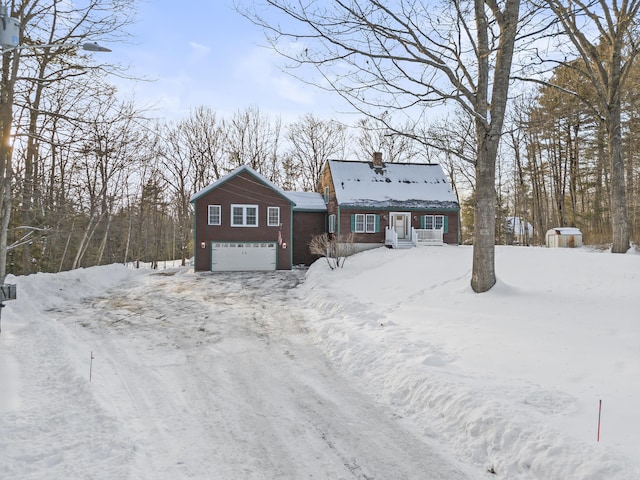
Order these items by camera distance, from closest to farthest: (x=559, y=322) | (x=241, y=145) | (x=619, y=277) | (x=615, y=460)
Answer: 1. (x=615, y=460)
2. (x=559, y=322)
3. (x=619, y=277)
4. (x=241, y=145)

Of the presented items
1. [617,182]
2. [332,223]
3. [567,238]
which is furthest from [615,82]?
[332,223]

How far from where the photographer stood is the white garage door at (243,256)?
23.1m

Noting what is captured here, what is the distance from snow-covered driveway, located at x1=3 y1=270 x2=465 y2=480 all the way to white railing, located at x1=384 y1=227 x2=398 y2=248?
1588cm

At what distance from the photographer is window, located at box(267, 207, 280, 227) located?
2395 centimetres

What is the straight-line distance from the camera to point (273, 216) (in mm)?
24047

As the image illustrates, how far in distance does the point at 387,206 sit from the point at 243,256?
10222 mm

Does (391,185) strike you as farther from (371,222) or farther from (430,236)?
(430,236)

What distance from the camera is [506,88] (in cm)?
958

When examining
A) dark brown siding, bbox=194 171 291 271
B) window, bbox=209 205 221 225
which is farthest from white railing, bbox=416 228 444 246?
window, bbox=209 205 221 225

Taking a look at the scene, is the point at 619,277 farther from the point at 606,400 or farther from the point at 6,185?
the point at 6,185

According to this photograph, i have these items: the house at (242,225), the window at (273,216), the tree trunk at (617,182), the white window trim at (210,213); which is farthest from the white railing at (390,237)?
the tree trunk at (617,182)

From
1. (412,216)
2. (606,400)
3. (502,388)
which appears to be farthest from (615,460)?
(412,216)

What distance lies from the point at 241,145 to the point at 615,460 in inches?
1372

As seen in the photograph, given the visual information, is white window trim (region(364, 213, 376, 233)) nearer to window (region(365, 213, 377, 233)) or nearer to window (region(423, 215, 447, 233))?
window (region(365, 213, 377, 233))
